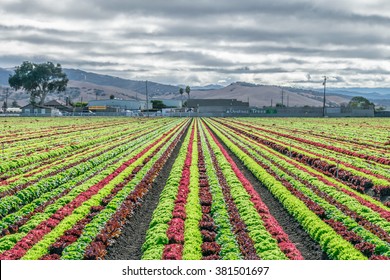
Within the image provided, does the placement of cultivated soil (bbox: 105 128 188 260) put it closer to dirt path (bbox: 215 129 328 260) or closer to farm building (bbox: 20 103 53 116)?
dirt path (bbox: 215 129 328 260)

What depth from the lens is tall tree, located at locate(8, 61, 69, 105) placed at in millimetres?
189000

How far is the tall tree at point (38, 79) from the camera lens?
189m

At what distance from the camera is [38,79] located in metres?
190

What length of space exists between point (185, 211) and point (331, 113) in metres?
145

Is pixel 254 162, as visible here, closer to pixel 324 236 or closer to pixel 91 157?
pixel 91 157

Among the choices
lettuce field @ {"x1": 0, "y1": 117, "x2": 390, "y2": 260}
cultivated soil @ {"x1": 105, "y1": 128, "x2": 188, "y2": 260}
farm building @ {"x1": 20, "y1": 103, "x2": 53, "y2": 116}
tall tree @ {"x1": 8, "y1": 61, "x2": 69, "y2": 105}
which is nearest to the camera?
lettuce field @ {"x1": 0, "y1": 117, "x2": 390, "y2": 260}

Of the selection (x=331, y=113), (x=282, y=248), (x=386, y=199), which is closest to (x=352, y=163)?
(x=386, y=199)

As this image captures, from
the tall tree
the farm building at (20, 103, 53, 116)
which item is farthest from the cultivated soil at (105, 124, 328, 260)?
the tall tree

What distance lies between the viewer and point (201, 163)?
33344mm

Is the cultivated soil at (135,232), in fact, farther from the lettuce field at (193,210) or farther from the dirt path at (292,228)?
the dirt path at (292,228)

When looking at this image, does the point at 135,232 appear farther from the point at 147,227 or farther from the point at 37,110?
the point at 37,110

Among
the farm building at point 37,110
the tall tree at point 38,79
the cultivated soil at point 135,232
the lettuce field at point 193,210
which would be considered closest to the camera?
the lettuce field at point 193,210

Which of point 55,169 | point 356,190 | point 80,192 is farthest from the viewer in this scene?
point 55,169

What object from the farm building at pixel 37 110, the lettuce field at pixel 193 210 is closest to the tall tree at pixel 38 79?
the farm building at pixel 37 110
